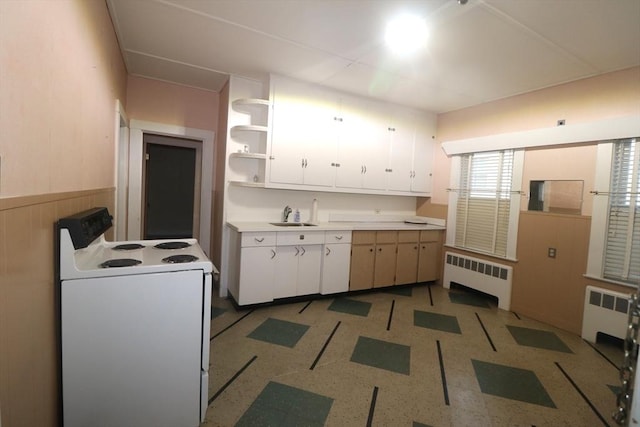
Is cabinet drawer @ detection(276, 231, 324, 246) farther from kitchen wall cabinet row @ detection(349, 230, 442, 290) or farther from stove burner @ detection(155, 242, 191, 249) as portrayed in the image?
stove burner @ detection(155, 242, 191, 249)

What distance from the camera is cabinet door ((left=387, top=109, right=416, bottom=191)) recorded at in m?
4.28

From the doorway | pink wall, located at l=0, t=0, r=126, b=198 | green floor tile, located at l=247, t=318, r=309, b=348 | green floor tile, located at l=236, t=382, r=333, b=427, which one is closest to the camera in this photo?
pink wall, located at l=0, t=0, r=126, b=198

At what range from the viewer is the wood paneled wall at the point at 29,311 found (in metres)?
0.88

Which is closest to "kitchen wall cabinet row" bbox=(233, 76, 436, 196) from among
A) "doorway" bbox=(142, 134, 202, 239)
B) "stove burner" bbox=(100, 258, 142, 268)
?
"stove burner" bbox=(100, 258, 142, 268)

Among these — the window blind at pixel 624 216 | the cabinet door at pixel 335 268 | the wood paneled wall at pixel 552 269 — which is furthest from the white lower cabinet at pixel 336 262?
the window blind at pixel 624 216

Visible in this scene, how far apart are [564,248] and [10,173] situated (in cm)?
417

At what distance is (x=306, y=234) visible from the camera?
11.3 feet

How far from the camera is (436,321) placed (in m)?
3.17

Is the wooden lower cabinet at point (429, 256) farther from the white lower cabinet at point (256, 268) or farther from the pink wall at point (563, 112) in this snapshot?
the white lower cabinet at point (256, 268)

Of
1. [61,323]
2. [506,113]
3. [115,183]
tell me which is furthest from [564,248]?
[115,183]

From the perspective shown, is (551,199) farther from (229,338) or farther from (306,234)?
(229,338)

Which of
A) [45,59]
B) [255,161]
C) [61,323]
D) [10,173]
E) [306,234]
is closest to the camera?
[10,173]

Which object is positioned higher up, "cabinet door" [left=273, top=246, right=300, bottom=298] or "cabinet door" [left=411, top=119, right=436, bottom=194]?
"cabinet door" [left=411, top=119, right=436, bottom=194]

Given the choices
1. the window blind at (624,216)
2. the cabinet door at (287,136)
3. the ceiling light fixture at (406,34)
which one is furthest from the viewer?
the cabinet door at (287,136)
